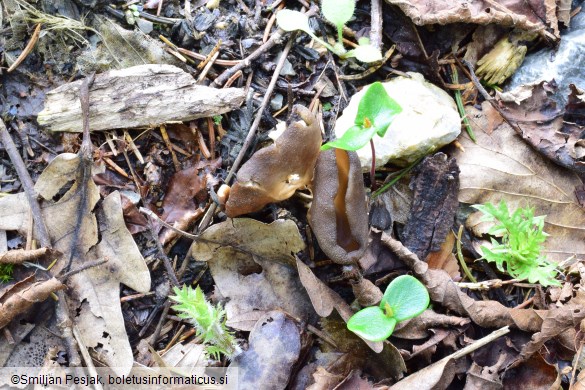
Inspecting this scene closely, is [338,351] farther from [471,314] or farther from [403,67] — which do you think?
[403,67]

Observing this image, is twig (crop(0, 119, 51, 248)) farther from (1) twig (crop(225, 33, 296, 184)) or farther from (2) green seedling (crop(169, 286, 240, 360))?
(1) twig (crop(225, 33, 296, 184))

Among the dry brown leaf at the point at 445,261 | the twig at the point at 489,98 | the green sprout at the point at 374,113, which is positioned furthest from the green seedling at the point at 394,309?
the twig at the point at 489,98

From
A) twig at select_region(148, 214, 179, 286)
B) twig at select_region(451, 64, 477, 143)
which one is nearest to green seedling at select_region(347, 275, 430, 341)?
twig at select_region(148, 214, 179, 286)

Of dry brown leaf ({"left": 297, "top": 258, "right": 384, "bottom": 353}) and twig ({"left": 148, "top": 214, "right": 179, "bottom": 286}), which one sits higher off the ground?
twig ({"left": 148, "top": 214, "right": 179, "bottom": 286})

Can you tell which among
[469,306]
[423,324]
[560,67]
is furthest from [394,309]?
[560,67]

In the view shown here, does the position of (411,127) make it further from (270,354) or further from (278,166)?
(270,354)

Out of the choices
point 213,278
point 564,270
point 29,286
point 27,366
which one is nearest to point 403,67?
point 564,270

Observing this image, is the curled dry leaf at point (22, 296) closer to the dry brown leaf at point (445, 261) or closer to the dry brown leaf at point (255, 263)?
the dry brown leaf at point (255, 263)
